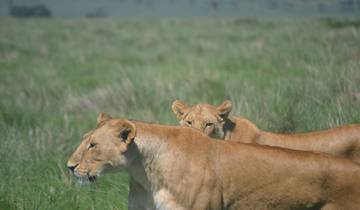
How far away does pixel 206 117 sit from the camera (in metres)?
7.93

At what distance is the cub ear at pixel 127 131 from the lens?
5824 mm

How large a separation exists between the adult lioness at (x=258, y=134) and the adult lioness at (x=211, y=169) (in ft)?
3.93

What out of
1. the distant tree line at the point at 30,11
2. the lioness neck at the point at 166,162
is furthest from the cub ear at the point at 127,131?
the distant tree line at the point at 30,11

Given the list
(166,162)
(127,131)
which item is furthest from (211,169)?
(127,131)

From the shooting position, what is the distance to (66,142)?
34.1 ft

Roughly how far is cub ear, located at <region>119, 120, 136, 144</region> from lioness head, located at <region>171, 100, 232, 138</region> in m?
1.98

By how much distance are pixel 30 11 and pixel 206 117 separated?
3753 inches

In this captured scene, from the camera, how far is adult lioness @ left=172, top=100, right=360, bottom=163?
7.36m

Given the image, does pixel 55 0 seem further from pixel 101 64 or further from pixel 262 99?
pixel 262 99

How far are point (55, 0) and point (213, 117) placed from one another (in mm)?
103614

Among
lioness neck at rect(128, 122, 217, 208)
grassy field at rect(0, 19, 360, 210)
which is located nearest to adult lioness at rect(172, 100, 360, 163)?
grassy field at rect(0, 19, 360, 210)

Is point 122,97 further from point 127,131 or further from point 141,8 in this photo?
point 141,8

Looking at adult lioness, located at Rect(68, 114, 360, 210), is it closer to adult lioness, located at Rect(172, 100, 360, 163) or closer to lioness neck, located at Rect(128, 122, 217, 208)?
lioness neck, located at Rect(128, 122, 217, 208)

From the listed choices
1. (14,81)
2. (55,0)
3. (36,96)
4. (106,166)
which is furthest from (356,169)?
(55,0)
